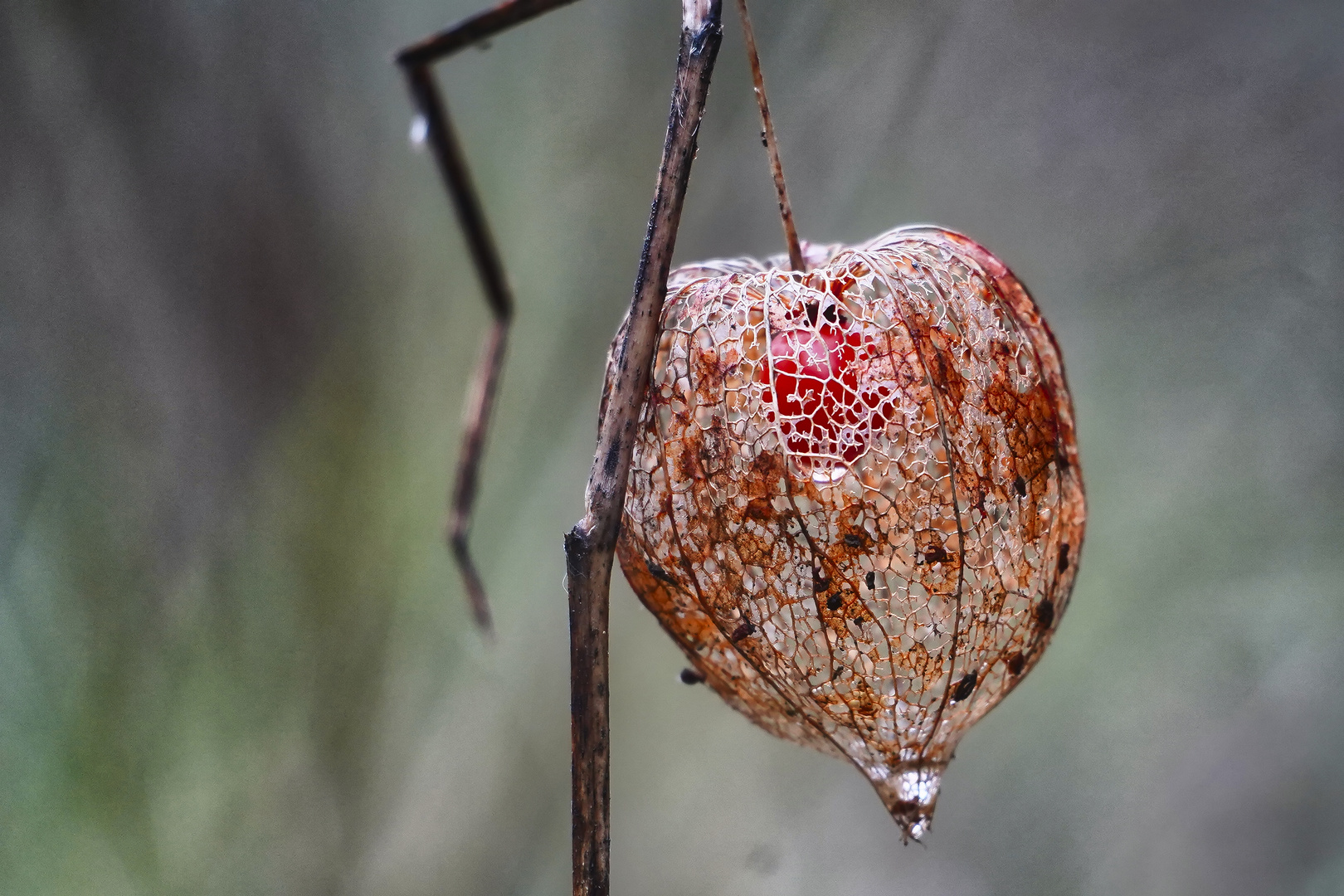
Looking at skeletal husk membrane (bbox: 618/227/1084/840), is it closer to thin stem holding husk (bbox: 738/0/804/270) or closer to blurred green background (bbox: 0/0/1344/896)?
thin stem holding husk (bbox: 738/0/804/270)

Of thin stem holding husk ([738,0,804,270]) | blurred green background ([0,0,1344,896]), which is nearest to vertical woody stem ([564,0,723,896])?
thin stem holding husk ([738,0,804,270])

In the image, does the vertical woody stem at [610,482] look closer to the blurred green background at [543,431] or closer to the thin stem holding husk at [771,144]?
the thin stem holding husk at [771,144]

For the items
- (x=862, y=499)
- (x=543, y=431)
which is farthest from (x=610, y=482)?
(x=543, y=431)

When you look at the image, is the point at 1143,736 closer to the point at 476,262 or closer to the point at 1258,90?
the point at 1258,90

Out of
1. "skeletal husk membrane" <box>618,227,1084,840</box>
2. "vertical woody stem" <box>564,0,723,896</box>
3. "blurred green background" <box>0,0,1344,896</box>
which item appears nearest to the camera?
"vertical woody stem" <box>564,0,723,896</box>

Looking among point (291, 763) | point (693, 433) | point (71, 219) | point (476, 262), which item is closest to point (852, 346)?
point (693, 433)

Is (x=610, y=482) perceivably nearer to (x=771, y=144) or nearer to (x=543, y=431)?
(x=771, y=144)
